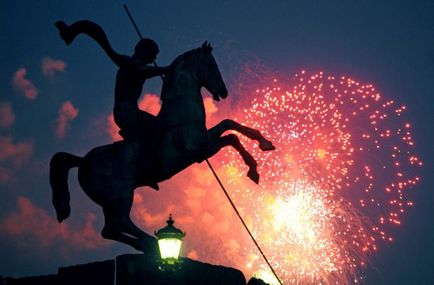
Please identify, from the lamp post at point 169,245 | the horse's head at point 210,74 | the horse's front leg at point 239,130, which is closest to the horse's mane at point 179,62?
the horse's head at point 210,74

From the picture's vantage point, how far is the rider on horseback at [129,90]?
7.98 m

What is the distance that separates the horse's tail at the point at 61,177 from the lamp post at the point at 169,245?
1.64 metres

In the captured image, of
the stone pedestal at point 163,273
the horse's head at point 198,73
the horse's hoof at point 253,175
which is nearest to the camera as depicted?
the stone pedestal at point 163,273

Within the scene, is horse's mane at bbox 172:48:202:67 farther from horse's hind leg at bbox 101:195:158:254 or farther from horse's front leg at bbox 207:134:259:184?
horse's hind leg at bbox 101:195:158:254

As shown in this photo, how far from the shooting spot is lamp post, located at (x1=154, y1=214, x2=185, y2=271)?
708cm

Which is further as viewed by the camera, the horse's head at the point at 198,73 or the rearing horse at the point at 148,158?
the horse's head at the point at 198,73

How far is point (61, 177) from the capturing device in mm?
7793

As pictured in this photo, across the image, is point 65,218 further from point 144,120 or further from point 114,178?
point 144,120

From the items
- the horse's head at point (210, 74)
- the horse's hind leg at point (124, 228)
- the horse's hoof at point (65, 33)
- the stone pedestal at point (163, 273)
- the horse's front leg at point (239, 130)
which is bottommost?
the stone pedestal at point (163, 273)

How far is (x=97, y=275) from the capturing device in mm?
7172

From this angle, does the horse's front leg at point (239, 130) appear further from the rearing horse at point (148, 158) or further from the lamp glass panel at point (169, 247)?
the lamp glass panel at point (169, 247)

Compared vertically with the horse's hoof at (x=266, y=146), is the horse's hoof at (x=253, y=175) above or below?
below

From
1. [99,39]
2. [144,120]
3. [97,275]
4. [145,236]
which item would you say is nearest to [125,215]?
[145,236]

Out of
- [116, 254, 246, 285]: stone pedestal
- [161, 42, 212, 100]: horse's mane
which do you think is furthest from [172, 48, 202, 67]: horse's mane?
[116, 254, 246, 285]: stone pedestal
